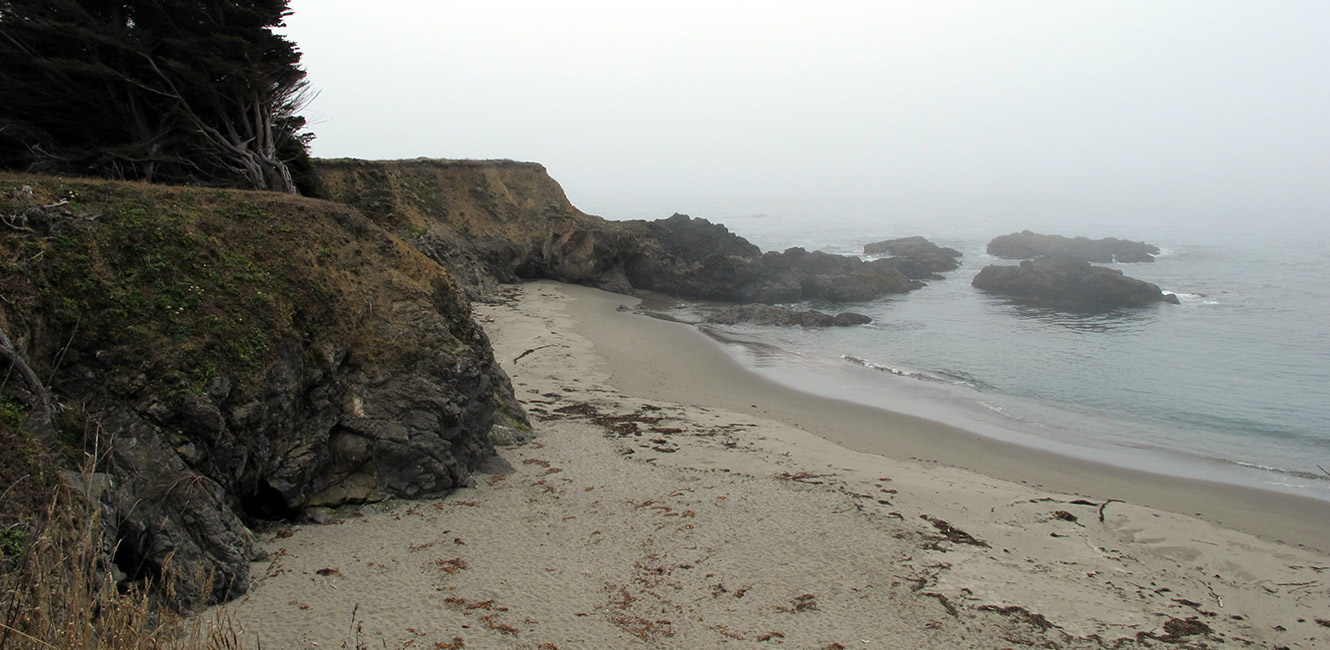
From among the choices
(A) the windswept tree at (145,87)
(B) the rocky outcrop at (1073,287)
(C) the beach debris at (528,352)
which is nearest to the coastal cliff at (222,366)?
(A) the windswept tree at (145,87)

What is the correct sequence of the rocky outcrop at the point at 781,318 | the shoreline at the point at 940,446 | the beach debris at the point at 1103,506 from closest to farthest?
the beach debris at the point at 1103,506 < the shoreline at the point at 940,446 < the rocky outcrop at the point at 781,318

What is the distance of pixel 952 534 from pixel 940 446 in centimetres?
552

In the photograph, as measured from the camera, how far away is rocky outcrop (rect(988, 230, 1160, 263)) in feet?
182

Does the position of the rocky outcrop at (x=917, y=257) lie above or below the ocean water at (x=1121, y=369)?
above

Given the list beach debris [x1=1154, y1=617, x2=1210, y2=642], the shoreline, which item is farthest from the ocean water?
beach debris [x1=1154, y1=617, x2=1210, y2=642]

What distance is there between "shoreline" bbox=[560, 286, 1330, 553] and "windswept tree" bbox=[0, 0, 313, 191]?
10.6 metres

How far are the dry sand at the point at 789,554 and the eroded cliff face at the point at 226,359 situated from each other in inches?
31.3

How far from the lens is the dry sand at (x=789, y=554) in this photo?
827 cm

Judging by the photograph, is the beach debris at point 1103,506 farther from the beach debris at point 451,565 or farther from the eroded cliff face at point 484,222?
the eroded cliff face at point 484,222

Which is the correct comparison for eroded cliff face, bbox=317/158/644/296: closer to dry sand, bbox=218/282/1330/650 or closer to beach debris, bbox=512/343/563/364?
beach debris, bbox=512/343/563/364

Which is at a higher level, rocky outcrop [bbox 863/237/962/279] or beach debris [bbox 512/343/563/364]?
rocky outcrop [bbox 863/237/962/279]

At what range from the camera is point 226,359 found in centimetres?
934

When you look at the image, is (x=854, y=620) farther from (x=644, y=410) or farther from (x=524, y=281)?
(x=524, y=281)

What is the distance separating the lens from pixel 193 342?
9.09 meters
